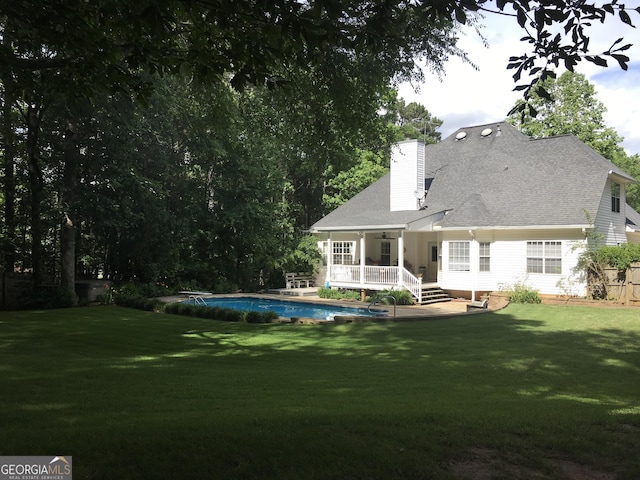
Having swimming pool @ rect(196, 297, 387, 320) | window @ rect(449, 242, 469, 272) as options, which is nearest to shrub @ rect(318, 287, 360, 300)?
swimming pool @ rect(196, 297, 387, 320)

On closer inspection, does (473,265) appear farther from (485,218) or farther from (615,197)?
(615,197)

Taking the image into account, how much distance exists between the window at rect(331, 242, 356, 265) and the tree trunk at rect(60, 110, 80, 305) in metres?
13.3

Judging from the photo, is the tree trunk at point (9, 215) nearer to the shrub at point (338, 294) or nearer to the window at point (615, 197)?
the shrub at point (338, 294)

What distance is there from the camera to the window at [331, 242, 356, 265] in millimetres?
26578

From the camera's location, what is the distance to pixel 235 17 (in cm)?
504

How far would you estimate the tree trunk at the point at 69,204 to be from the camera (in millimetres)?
18859

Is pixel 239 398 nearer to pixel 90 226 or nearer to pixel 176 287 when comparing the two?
pixel 90 226

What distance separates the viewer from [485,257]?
21.9m

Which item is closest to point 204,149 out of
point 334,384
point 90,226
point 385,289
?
point 90,226

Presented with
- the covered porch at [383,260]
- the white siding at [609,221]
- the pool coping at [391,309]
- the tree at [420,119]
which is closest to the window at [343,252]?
the covered porch at [383,260]

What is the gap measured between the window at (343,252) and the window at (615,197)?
1256 cm

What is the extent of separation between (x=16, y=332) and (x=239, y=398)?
906 centimetres

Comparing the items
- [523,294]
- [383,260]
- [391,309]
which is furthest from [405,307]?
[383,260]

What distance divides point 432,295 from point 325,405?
17522 millimetres
